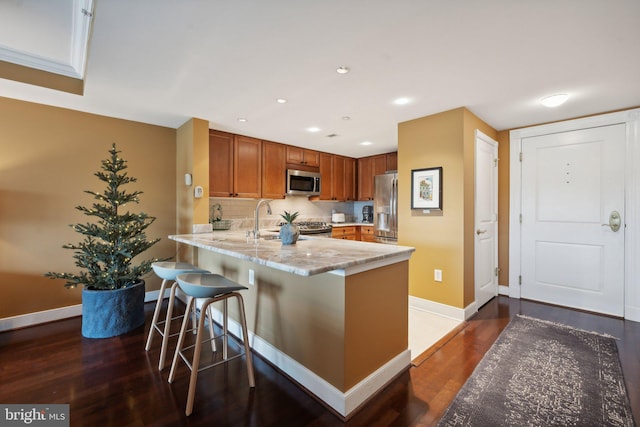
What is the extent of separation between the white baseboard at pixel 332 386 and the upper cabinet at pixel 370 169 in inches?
152

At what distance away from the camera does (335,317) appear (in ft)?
5.55

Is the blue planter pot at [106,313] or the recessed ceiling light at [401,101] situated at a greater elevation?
the recessed ceiling light at [401,101]

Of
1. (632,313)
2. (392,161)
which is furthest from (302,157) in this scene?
(632,313)

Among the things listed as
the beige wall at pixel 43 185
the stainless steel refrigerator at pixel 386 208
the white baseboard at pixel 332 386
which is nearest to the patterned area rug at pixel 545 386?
the white baseboard at pixel 332 386

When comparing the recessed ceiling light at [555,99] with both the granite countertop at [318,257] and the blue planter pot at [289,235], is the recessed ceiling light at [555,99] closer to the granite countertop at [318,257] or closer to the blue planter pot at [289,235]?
the granite countertop at [318,257]

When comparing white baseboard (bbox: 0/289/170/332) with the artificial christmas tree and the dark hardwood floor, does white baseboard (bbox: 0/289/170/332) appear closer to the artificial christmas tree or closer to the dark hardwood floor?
the dark hardwood floor

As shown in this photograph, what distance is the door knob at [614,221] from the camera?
3.09m

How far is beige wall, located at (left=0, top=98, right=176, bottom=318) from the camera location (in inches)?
110

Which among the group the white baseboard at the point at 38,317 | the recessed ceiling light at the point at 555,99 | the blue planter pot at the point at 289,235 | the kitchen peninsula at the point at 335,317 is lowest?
the white baseboard at the point at 38,317

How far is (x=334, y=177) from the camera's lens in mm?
5527

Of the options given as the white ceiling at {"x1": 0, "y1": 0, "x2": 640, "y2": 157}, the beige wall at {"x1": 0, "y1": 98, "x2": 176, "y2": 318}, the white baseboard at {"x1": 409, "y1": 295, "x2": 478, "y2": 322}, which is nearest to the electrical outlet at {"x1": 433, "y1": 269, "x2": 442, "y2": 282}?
the white baseboard at {"x1": 409, "y1": 295, "x2": 478, "y2": 322}

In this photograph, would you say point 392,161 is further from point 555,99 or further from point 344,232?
point 555,99

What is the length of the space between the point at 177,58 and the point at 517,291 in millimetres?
4603

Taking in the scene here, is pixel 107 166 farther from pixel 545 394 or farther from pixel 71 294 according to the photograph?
pixel 545 394
